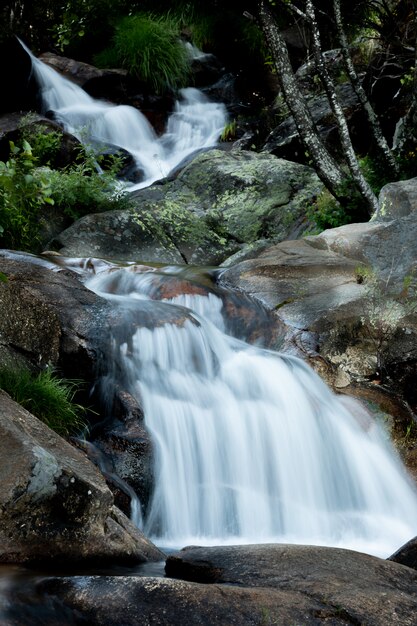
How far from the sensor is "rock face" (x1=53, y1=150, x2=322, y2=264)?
970cm

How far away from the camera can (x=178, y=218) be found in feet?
34.6

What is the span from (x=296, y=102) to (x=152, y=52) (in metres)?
7.49

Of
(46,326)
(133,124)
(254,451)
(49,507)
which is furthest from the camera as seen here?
(133,124)

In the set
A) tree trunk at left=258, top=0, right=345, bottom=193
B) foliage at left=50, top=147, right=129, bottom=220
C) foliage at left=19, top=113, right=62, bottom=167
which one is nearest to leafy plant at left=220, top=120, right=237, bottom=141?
foliage at left=19, top=113, right=62, bottom=167

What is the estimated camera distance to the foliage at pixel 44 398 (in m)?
4.70

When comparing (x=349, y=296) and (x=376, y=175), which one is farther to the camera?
(x=376, y=175)

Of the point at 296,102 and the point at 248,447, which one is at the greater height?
the point at 296,102

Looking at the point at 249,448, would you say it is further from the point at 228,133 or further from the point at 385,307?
the point at 228,133

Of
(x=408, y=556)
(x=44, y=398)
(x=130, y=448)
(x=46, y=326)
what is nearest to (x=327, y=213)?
(x=46, y=326)

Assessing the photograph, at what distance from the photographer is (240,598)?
8.64 feet

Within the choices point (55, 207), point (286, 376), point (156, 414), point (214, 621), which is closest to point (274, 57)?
point (55, 207)

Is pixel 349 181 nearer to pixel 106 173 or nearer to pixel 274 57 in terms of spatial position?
pixel 274 57

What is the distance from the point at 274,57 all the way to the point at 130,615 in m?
7.96

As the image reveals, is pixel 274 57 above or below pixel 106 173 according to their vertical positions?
above
